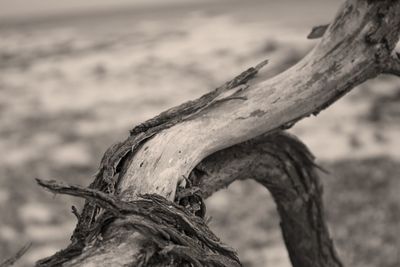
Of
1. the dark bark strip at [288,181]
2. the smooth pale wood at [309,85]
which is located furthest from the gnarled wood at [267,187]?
the smooth pale wood at [309,85]

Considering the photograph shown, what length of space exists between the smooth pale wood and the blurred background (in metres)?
1.05

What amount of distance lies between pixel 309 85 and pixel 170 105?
7.58 metres

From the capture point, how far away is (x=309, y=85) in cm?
162

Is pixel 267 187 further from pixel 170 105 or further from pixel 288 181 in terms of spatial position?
pixel 170 105

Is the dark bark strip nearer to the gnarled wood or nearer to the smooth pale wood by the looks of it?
the gnarled wood

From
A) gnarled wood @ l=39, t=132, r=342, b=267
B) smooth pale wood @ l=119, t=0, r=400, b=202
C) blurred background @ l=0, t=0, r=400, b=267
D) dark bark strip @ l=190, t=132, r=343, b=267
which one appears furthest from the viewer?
blurred background @ l=0, t=0, r=400, b=267

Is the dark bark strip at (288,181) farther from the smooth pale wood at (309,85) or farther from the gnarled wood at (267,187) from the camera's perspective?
the smooth pale wood at (309,85)

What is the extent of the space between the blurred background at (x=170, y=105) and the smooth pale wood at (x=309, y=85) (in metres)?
1.05

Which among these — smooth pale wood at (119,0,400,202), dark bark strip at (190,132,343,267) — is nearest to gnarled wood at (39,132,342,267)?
dark bark strip at (190,132,343,267)

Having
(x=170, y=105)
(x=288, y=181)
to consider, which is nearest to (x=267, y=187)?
(x=288, y=181)

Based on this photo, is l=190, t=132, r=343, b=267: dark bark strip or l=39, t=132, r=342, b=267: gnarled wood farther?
→ l=190, t=132, r=343, b=267: dark bark strip

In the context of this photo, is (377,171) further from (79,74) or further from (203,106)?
(79,74)

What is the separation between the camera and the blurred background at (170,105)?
18.7 ft

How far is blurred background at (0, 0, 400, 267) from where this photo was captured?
224 inches
